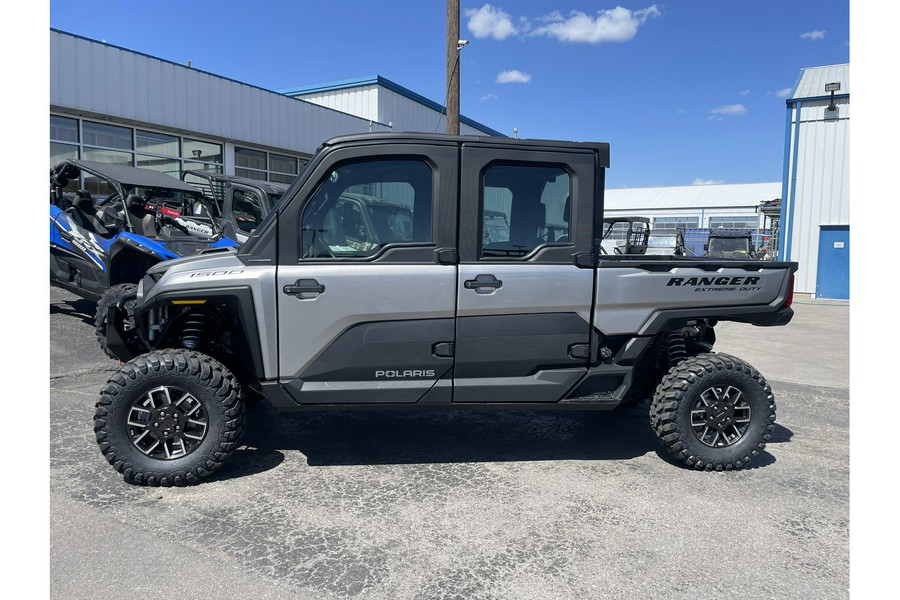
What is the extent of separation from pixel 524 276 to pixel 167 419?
7.95 ft

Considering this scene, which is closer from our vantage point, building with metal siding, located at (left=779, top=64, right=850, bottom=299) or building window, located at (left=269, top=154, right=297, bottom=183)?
building with metal siding, located at (left=779, top=64, right=850, bottom=299)

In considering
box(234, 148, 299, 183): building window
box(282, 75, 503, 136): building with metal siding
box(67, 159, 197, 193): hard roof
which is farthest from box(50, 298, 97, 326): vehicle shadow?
box(282, 75, 503, 136): building with metal siding

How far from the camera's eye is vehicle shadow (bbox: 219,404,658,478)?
427 centimetres

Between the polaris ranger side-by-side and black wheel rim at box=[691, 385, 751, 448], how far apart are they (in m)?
0.02

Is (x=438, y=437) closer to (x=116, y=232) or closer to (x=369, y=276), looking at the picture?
(x=369, y=276)

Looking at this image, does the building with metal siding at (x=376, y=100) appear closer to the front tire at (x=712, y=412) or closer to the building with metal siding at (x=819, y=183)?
the building with metal siding at (x=819, y=183)

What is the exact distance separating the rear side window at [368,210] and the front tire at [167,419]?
1.04 meters

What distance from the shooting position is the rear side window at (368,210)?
3.68 meters

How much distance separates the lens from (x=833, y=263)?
711 inches

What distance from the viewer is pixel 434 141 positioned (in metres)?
3.71

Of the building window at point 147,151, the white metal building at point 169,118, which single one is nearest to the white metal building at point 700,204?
the white metal building at point 169,118

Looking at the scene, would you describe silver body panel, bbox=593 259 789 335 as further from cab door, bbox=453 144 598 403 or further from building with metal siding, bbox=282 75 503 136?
building with metal siding, bbox=282 75 503 136

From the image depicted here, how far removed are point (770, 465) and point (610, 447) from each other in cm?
112

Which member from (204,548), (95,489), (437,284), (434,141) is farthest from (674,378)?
(95,489)
